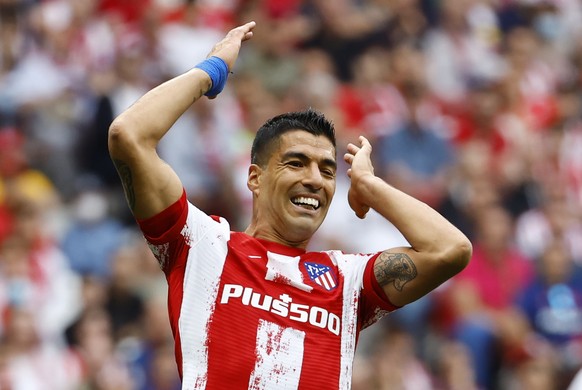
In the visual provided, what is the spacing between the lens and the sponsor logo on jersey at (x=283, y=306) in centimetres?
503

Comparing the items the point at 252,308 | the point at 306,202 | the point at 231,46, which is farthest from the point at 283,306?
the point at 231,46

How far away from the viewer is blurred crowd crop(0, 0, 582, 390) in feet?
32.5

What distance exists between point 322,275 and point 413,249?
0.41 metres

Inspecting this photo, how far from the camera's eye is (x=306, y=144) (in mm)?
5398

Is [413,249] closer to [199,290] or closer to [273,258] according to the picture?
[273,258]

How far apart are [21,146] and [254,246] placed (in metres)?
6.12

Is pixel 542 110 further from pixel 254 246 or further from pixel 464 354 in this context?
pixel 254 246

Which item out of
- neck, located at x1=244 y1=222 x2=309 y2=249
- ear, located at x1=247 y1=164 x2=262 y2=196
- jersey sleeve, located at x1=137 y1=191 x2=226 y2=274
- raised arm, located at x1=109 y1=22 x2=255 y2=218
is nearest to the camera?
raised arm, located at x1=109 y1=22 x2=255 y2=218

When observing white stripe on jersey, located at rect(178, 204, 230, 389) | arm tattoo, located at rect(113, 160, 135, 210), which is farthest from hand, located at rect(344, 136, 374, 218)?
arm tattoo, located at rect(113, 160, 135, 210)

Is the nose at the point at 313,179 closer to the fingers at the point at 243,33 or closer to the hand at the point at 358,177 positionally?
the hand at the point at 358,177

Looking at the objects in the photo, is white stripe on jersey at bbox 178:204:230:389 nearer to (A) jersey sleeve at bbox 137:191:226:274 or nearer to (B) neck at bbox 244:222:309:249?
(A) jersey sleeve at bbox 137:191:226:274

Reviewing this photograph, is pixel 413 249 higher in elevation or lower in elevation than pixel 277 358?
higher

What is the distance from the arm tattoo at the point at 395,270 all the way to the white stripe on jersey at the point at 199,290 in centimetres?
64

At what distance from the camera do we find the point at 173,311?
504 cm
